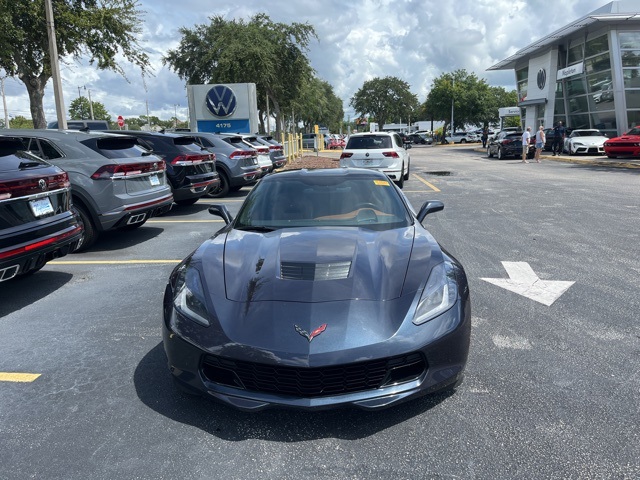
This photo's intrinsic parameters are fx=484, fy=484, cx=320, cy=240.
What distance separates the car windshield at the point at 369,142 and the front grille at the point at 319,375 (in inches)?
481

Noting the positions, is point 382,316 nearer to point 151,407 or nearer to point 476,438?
point 476,438

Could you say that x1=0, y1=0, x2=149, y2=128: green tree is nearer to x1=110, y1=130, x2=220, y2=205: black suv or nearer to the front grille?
x1=110, y1=130, x2=220, y2=205: black suv

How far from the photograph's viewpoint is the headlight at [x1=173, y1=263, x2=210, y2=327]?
286 centimetres

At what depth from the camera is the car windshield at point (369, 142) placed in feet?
47.0

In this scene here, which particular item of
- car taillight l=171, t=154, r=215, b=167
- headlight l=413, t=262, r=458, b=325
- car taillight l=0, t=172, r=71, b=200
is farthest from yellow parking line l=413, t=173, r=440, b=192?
headlight l=413, t=262, r=458, b=325

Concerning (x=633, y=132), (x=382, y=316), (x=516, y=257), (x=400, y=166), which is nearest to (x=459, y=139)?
(x=633, y=132)

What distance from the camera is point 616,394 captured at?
9.77 ft

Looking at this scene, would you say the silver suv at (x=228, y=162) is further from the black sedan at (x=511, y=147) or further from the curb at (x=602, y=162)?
the black sedan at (x=511, y=147)

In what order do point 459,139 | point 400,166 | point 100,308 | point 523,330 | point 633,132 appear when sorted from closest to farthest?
→ point 523,330
point 100,308
point 400,166
point 633,132
point 459,139

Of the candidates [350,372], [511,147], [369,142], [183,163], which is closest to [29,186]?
[350,372]

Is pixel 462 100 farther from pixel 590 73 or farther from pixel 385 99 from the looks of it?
pixel 590 73

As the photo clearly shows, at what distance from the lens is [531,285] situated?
5105 mm

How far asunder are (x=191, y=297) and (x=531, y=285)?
3684 mm

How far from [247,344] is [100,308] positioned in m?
2.76
